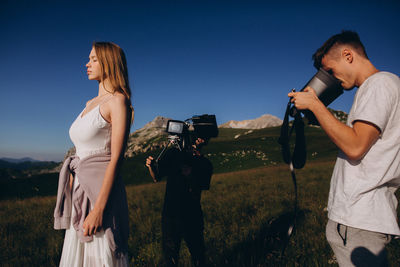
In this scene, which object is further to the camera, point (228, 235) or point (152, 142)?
point (152, 142)

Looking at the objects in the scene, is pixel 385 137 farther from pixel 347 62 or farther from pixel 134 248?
pixel 134 248

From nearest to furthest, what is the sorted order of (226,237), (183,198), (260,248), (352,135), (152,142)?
(352,135) → (183,198) → (260,248) → (226,237) → (152,142)

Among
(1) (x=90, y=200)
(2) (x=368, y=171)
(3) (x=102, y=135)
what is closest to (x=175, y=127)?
(3) (x=102, y=135)

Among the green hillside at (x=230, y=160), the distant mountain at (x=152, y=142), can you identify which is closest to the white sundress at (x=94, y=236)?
the distant mountain at (x=152, y=142)

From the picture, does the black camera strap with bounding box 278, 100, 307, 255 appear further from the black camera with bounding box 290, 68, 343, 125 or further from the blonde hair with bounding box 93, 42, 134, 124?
the blonde hair with bounding box 93, 42, 134, 124

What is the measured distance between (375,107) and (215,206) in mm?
5273

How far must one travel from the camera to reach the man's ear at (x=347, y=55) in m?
1.63

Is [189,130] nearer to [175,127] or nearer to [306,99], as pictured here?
[175,127]

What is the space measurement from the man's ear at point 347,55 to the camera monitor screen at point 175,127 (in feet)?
5.33

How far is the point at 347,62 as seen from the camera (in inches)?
65.2

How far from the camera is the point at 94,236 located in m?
1.86

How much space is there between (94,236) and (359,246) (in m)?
2.00

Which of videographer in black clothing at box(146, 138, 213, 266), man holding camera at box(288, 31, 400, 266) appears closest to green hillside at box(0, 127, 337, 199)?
videographer in black clothing at box(146, 138, 213, 266)

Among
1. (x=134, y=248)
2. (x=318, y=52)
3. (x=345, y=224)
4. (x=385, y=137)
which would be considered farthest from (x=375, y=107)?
(x=134, y=248)
